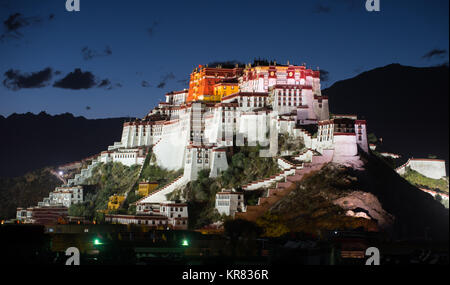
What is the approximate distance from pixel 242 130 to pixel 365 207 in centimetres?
2194

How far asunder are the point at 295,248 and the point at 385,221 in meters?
15.7

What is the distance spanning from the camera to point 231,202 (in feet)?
260

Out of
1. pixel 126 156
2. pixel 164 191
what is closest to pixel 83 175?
pixel 126 156

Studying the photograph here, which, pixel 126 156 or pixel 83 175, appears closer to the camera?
pixel 126 156

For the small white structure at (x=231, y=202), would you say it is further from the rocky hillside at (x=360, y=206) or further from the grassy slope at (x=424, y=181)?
the grassy slope at (x=424, y=181)

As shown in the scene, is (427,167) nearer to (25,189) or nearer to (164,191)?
(164,191)

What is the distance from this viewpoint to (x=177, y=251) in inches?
2458

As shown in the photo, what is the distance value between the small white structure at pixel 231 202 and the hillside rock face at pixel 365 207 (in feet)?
33.3

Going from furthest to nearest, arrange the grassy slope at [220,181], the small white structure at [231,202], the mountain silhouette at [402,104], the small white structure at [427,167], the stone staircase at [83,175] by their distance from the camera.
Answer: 1. the mountain silhouette at [402,104]
2. the stone staircase at [83,175]
3. the small white structure at [427,167]
4. the grassy slope at [220,181]
5. the small white structure at [231,202]

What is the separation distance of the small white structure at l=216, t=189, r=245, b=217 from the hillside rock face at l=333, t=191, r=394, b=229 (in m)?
10.1

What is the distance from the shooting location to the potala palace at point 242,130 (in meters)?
79.0

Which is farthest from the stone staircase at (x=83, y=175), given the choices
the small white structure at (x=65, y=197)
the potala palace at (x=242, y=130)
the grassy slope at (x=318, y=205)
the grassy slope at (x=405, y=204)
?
the grassy slope at (x=405, y=204)

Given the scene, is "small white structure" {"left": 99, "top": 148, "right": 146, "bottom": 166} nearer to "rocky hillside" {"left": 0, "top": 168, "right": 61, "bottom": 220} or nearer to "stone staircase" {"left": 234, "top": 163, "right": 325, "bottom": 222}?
"rocky hillside" {"left": 0, "top": 168, "right": 61, "bottom": 220}
